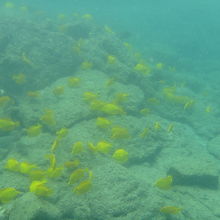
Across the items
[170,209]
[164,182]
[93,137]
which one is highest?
[170,209]

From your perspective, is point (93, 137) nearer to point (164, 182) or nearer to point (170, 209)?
point (164, 182)

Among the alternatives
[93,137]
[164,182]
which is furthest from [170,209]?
[93,137]

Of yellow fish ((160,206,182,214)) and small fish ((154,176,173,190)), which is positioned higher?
yellow fish ((160,206,182,214))

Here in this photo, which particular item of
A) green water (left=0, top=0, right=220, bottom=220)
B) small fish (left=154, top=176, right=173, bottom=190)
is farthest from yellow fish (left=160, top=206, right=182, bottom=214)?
small fish (left=154, top=176, right=173, bottom=190)

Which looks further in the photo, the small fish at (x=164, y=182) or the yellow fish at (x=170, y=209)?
the small fish at (x=164, y=182)

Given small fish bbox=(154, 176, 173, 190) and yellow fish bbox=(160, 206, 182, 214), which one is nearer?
yellow fish bbox=(160, 206, 182, 214)

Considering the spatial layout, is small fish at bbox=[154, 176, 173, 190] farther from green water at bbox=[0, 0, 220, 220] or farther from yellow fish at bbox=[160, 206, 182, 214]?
yellow fish at bbox=[160, 206, 182, 214]

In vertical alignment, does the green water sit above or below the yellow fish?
below

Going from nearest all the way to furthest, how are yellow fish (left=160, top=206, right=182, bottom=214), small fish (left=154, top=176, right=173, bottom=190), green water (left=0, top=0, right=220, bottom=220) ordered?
yellow fish (left=160, top=206, right=182, bottom=214), green water (left=0, top=0, right=220, bottom=220), small fish (left=154, top=176, right=173, bottom=190)

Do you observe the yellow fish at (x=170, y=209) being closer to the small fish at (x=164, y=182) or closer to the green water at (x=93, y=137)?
the green water at (x=93, y=137)

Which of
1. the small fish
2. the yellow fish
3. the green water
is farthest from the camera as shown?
the small fish

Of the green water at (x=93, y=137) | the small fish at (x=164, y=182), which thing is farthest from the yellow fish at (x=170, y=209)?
the small fish at (x=164, y=182)

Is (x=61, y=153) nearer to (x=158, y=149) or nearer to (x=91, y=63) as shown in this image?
(x=158, y=149)

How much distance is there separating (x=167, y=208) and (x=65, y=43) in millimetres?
10290
